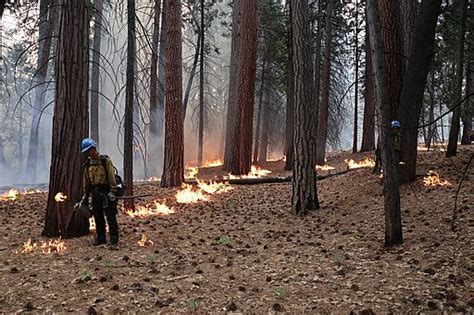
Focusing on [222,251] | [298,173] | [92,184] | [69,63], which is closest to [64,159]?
[92,184]

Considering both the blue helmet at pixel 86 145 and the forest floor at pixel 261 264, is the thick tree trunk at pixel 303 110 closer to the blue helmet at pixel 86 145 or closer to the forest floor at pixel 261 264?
the forest floor at pixel 261 264

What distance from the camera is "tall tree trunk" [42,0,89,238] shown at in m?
6.59

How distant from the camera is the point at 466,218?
6375mm

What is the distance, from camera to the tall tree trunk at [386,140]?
18.7 feet

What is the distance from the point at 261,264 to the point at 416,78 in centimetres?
605

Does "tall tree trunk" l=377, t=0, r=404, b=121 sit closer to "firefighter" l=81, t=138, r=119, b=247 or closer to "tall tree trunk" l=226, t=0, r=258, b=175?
"tall tree trunk" l=226, t=0, r=258, b=175

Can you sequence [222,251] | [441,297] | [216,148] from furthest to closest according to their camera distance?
[216,148] < [222,251] < [441,297]

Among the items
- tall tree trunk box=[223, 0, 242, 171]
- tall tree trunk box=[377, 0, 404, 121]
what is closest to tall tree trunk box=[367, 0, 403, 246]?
tall tree trunk box=[377, 0, 404, 121]

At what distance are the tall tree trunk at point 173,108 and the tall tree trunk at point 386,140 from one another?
7.48 meters

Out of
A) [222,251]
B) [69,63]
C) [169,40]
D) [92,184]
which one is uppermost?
[169,40]

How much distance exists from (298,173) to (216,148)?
3176 centimetres

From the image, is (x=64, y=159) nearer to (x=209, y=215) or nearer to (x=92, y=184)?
(x=92, y=184)

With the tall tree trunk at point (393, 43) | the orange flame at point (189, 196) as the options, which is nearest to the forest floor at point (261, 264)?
the orange flame at point (189, 196)

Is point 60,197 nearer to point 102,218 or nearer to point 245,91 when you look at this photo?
A: point 102,218
